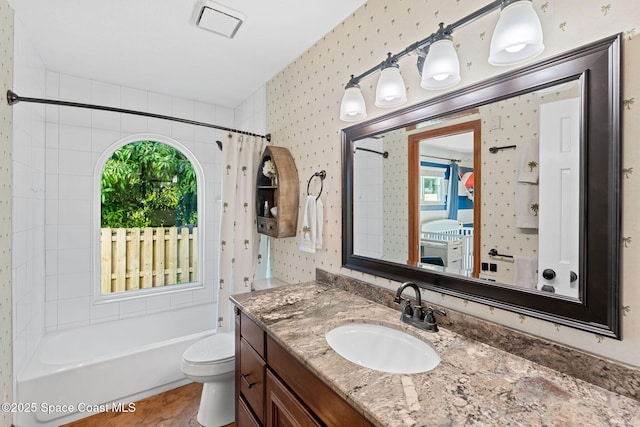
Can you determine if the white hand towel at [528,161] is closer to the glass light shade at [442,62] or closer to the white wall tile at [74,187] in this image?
the glass light shade at [442,62]

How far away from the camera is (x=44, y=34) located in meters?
1.89

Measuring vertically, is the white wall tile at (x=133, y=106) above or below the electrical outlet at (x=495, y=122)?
above

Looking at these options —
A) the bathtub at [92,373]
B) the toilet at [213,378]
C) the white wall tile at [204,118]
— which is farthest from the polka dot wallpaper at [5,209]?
the white wall tile at [204,118]

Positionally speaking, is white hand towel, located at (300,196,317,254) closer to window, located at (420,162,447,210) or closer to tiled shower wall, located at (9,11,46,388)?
window, located at (420,162,447,210)

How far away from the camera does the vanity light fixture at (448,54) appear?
87cm

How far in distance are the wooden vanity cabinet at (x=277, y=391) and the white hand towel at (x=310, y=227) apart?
0.62 m

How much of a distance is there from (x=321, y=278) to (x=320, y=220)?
0.36 metres

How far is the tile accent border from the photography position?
2.44 feet

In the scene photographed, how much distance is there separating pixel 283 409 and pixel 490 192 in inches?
41.4

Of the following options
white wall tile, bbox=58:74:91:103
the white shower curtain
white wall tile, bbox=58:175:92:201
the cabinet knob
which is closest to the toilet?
the white shower curtain

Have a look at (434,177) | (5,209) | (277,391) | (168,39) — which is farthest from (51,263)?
(434,177)

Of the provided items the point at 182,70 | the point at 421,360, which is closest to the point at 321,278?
the point at 421,360

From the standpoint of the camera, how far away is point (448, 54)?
3.51 feet

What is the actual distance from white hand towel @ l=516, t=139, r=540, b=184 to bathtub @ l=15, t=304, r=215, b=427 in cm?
235
